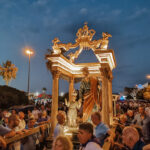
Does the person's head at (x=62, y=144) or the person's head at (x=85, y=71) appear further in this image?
the person's head at (x=85, y=71)

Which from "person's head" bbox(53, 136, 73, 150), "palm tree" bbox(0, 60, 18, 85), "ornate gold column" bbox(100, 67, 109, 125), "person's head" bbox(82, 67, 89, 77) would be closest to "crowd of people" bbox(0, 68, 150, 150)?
"person's head" bbox(53, 136, 73, 150)

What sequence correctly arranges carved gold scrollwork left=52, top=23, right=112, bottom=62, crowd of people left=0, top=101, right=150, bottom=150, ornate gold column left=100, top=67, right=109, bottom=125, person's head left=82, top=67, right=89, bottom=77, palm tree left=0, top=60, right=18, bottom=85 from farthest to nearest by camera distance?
palm tree left=0, top=60, right=18, bottom=85, person's head left=82, top=67, right=89, bottom=77, carved gold scrollwork left=52, top=23, right=112, bottom=62, ornate gold column left=100, top=67, right=109, bottom=125, crowd of people left=0, top=101, right=150, bottom=150

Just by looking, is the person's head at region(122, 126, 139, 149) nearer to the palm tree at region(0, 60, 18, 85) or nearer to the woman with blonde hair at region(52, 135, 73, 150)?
the woman with blonde hair at region(52, 135, 73, 150)

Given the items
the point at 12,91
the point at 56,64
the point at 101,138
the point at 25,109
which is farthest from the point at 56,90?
the point at 12,91

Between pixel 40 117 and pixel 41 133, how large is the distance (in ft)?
9.73

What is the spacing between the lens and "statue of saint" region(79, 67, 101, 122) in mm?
9575

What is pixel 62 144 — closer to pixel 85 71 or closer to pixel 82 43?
pixel 82 43

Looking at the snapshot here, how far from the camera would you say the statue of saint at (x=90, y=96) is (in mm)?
9575

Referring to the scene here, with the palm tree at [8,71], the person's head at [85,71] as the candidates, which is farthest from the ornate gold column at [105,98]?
the palm tree at [8,71]

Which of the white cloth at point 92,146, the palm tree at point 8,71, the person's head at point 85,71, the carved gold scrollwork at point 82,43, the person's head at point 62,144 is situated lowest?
the white cloth at point 92,146

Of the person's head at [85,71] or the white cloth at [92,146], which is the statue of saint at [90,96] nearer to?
the person's head at [85,71]

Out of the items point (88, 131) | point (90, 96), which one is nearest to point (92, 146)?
point (88, 131)

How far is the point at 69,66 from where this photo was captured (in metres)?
10.9

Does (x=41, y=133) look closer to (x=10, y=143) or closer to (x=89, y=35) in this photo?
(x=10, y=143)
